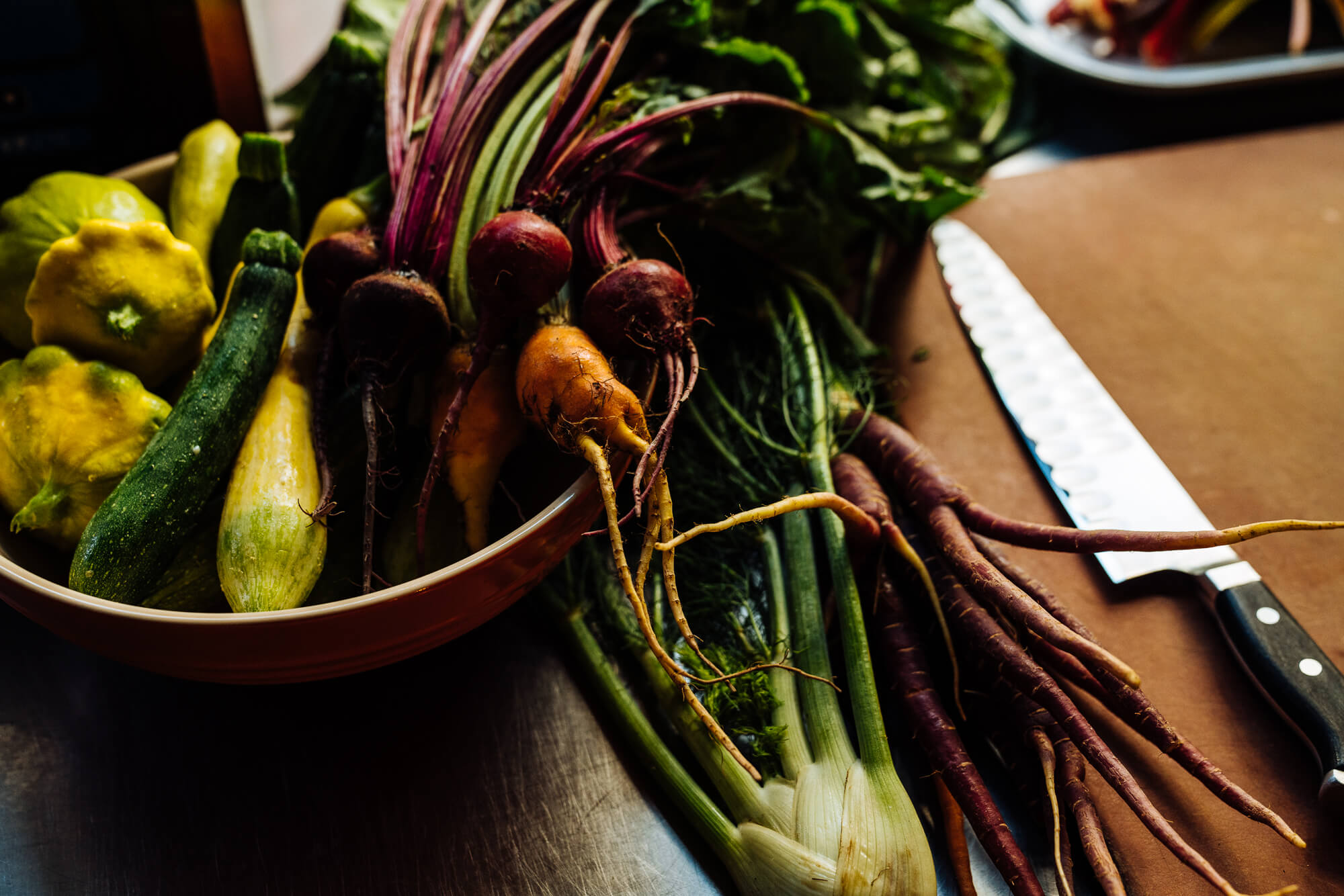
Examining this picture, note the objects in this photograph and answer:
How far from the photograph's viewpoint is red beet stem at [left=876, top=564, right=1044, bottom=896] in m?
0.63

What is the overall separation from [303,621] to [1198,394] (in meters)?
1.08

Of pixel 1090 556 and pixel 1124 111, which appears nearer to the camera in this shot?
pixel 1090 556

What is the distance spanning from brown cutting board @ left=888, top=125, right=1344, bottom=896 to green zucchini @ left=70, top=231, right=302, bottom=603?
752mm

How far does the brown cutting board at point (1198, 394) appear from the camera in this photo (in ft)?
2.31

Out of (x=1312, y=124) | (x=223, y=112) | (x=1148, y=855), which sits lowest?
(x=1148, y=855)

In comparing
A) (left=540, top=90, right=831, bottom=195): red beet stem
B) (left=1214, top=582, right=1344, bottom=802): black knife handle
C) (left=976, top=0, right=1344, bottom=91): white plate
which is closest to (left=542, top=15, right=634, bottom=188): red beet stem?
(left=540, top=90, right=831, bottom=195): red beet stem

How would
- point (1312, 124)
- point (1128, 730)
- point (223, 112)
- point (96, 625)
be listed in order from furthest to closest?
point (1312, 124) < point (223, 112) < point (1128, 730) < point (96, 625)

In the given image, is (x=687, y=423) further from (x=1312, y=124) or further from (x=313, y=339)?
(x=1312, y=124)

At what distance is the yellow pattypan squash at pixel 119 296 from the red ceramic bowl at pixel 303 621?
7.7 inches

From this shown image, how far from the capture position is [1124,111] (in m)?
1.56

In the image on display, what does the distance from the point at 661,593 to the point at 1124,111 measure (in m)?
1.41

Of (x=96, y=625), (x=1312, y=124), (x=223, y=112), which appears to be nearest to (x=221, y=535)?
(x=96, y=625)

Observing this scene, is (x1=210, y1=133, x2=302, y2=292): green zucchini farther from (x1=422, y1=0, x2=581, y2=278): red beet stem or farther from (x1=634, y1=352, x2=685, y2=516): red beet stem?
(x1=634, y1=352, x2=685, y2=516): red beet stem

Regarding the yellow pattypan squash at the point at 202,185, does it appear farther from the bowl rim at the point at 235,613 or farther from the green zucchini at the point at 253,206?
the bowl rim at the point at 235,613
